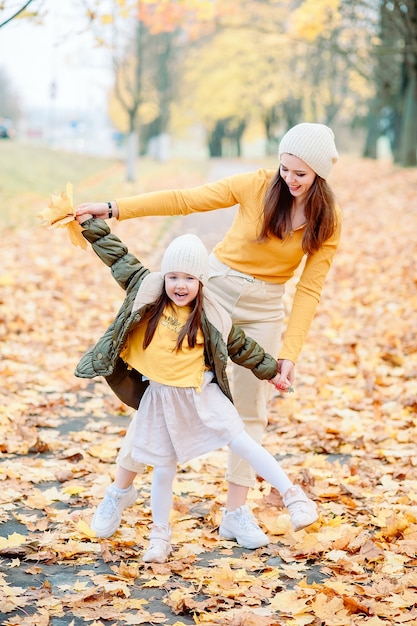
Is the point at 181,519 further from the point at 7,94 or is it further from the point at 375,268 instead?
the point at 7,94

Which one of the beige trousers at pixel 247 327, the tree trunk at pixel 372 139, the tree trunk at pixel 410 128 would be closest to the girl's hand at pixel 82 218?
the beige trousers at pixel 247 327

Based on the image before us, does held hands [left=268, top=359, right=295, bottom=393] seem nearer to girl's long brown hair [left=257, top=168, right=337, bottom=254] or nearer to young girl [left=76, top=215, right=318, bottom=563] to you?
young girl [left=76, top=215, right=318, bottom=563]

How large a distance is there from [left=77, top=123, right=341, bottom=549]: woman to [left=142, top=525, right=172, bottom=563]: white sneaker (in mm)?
259

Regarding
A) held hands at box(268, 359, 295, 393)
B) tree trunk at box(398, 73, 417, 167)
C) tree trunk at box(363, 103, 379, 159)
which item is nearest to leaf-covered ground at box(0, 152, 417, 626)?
held hands at box(268, 359, 295, 393)

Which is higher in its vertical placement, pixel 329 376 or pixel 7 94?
pixel 7 94

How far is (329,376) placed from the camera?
678 cm

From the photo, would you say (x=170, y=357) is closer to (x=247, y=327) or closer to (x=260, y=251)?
(x=247, y=327)

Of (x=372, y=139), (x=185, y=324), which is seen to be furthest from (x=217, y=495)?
(x=372, y=139)

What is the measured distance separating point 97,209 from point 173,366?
780 millimetres

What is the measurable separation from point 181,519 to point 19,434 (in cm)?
150

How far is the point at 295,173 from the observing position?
140 inches

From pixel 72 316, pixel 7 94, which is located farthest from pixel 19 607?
pixel 7 94

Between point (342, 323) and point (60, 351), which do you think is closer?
point (60, 351)

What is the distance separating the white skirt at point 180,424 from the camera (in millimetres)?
3545
